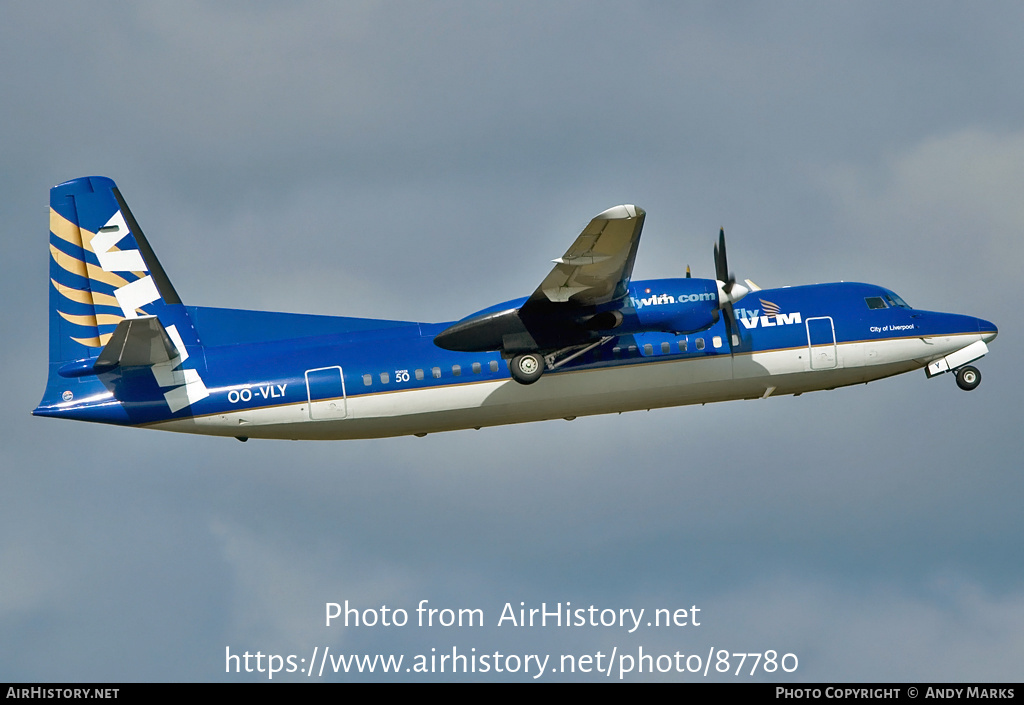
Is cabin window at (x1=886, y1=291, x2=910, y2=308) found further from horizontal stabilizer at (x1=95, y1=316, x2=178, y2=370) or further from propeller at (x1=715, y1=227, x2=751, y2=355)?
horizontal stabilizer at (x1=95, y1=316, x2=178, y2=370)

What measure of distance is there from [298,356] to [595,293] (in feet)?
21.0

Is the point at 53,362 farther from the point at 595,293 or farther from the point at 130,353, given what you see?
the point at 595,293

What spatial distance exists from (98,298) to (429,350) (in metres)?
7.24

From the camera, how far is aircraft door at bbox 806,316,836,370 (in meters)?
30.7

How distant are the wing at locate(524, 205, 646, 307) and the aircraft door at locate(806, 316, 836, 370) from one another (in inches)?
193

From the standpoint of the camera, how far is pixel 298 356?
29.7 m

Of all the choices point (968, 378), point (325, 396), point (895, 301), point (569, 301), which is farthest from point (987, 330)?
point (325, 396)


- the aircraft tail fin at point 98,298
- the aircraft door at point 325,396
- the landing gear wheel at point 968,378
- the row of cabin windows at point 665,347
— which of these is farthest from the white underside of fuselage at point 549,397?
the landing gear wheel at point 968,378

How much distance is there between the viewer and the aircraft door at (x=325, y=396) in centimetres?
2933

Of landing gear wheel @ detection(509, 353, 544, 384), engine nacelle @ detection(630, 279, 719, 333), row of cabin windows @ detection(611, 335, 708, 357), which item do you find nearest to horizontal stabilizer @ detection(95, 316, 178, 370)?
landing gear wheel @ detection(509, 353, 544, 384)

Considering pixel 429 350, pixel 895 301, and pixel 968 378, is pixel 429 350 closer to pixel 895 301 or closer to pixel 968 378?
pixel 895 301

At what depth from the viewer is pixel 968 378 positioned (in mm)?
32094

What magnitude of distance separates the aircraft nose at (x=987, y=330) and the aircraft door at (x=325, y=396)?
47.1 feet
